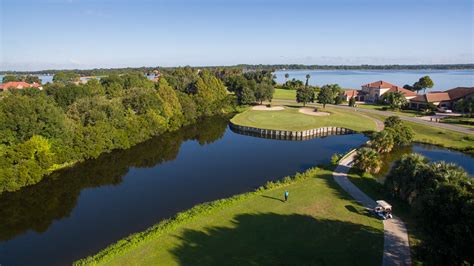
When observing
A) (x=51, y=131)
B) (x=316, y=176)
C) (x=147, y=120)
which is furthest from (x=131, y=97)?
(x=316, y=176)

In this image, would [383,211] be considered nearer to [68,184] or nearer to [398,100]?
[68,184]

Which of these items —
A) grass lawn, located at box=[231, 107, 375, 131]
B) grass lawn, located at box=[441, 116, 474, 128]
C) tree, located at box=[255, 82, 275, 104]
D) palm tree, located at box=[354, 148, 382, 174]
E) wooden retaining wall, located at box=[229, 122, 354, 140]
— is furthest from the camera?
tree, located at box=[255, 82, 275, 104]

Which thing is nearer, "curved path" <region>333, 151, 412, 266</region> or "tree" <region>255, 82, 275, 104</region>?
"curved path" <region>333, 151, 412, 266</region>

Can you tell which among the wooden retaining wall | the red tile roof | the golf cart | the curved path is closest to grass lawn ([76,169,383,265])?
the curved path

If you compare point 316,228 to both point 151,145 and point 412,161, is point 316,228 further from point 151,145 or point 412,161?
point 151,145

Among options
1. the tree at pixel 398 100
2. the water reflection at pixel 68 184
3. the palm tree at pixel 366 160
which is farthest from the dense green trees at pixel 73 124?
the tree at pixel 398 100

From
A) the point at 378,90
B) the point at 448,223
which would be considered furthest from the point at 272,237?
the point at 378,90

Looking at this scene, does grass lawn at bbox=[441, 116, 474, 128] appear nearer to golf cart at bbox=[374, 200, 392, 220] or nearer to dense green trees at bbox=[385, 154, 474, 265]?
golf cart at bbox=[374, 200, 392, 220]
